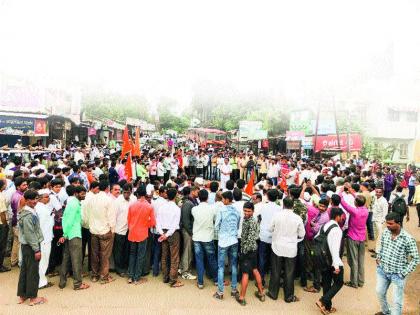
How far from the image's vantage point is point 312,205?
6965 mm

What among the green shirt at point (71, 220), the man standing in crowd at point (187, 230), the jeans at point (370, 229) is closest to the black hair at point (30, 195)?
the green shirt at point (71, 220)

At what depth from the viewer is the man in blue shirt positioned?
19.5ft

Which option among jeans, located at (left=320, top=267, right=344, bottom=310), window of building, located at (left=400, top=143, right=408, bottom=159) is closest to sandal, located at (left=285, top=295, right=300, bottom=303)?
jeans, located at (left=320, top=267, right=344, bottom=310)

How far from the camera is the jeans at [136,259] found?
253 inches

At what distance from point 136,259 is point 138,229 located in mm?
576

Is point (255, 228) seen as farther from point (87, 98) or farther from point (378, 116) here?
point (87, 98)

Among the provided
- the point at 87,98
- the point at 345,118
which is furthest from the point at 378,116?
the point at 87,98

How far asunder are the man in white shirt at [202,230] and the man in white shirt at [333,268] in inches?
73.7

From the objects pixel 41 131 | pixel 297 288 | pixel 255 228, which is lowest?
pixel 297 288

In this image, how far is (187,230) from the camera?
6582 mm

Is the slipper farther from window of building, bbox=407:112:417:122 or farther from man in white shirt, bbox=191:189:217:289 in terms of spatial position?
window of building, bbox=407:112:417:122

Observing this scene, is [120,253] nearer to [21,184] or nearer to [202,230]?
[202,230]

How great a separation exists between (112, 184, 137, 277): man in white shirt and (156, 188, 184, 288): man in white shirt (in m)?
0.64

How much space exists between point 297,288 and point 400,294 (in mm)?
2026
